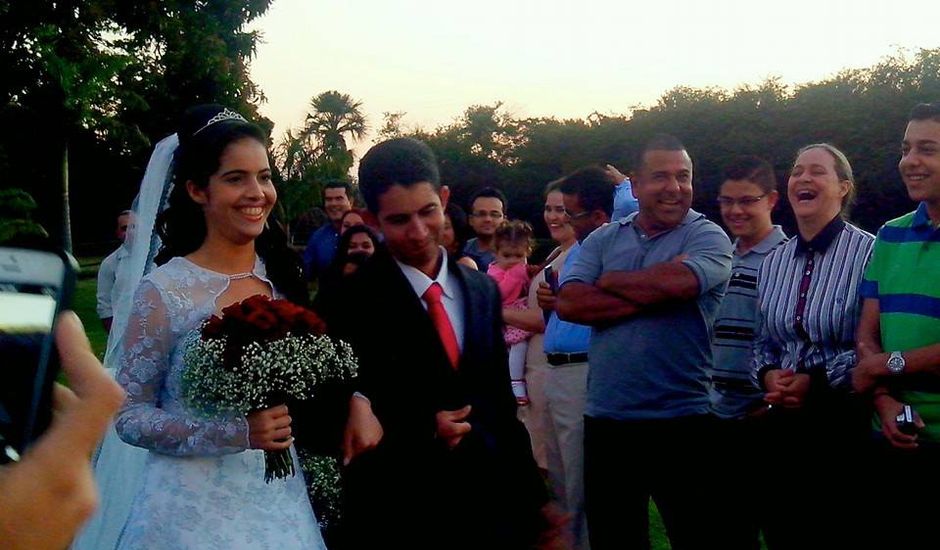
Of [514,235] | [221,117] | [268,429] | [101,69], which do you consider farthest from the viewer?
[101,69]

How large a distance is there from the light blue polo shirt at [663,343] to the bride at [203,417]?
1922mm

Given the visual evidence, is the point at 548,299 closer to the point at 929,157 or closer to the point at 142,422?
the point at 929,157

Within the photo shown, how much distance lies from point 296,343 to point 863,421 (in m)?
3.03

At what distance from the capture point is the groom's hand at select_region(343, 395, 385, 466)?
3.30 metres

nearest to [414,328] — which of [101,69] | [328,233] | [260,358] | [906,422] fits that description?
[260,358]

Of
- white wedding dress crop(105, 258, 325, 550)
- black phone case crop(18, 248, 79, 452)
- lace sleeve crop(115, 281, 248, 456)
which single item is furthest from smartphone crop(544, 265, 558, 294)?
black phone case crop(18, 248, 79, 452)

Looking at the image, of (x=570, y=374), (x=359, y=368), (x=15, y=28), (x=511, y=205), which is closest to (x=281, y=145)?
(x=15, y=28)

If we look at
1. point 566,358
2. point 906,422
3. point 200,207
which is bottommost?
point 906,422

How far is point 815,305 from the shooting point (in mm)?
5113

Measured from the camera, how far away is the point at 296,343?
3.20 m

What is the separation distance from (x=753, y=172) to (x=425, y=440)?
11.5ft

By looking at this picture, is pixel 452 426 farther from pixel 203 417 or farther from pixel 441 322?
pixel 203 417

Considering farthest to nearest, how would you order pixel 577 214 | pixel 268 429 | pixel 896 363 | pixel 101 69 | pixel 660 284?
1. pixel 101 69
2. pixel 577 214
3. pixel 660 284
4. pixel 896 363
5. pixel 268 429

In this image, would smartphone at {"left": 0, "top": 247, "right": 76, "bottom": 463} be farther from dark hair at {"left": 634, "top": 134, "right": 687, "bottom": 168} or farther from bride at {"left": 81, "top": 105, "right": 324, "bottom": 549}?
dark hair at {"left": 634, "top": 134, "right": 687, "bottom": 168}
